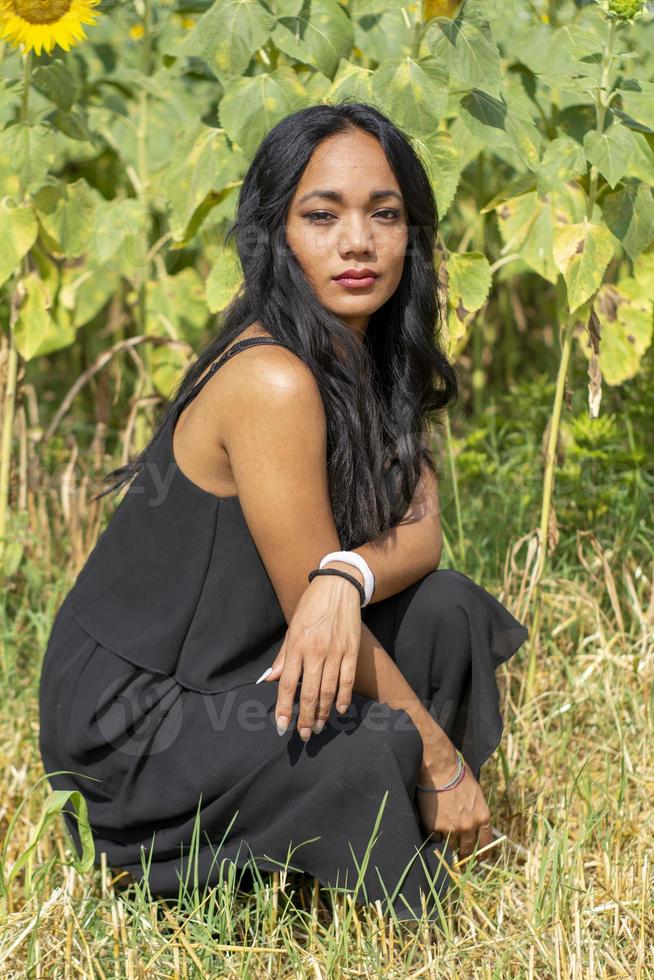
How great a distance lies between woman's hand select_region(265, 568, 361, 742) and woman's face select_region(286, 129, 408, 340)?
1.42ft

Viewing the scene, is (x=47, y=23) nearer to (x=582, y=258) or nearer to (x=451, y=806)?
(x=582, y=258)

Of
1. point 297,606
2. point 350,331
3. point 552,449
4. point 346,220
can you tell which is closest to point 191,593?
point 297,606

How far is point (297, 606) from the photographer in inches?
69.9

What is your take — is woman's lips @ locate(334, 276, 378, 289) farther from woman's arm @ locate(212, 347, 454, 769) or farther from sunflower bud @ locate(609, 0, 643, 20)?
sunflower bud @ locate(609, 0, 643, 20)

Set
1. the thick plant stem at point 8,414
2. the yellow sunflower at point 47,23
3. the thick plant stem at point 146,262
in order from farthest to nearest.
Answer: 1. the thick plant stem at point 146,262
2. the thick plant stem at point 8,414
3. the yellow sunflower at point 47,23

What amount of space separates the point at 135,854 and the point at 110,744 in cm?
18

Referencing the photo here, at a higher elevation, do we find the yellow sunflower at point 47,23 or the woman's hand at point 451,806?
the yellow sunflower at point 47,23

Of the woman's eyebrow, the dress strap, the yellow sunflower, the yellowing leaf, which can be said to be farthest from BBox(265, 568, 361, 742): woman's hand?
the yellow sunflower

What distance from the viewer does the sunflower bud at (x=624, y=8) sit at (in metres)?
1.87

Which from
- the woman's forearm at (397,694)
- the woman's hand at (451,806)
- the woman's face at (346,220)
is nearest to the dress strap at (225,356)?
the woman's face at (346,220)

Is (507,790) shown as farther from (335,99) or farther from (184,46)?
(184,46)

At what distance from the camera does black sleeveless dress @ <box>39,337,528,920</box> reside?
1.72 m

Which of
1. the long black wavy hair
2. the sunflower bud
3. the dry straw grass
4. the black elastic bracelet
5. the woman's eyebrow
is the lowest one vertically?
the dry straw grass

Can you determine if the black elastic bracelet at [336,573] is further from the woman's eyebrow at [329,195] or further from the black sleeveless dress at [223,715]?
the woman's eyebrow at [329,195]
